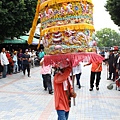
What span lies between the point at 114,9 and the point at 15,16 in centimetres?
742

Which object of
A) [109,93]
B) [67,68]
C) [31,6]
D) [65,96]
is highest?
[31,6]

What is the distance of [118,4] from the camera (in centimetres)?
1728

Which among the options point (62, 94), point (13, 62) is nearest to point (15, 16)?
point (13, 62)

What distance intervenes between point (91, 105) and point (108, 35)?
89848mm

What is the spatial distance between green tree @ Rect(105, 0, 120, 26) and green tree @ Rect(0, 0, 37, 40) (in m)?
5.80

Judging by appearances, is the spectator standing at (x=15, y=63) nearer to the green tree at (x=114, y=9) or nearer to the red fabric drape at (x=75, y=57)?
the green tree at (x=114, y=9)

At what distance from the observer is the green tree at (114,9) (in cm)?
1764

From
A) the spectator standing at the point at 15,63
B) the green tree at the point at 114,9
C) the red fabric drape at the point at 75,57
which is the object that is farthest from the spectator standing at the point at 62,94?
the green tree at the point at 114,9

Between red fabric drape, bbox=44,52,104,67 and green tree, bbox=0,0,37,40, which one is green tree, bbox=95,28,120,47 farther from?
red fabric drape, bbox=44,52,104,67

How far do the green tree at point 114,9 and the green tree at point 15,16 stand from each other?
19.0 feet

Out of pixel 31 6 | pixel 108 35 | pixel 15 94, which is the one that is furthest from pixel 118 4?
pixel 108 35

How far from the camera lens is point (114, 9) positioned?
18.0 metres

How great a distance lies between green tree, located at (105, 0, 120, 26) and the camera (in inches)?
695

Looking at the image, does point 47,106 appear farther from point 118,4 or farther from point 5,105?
point 118,4
